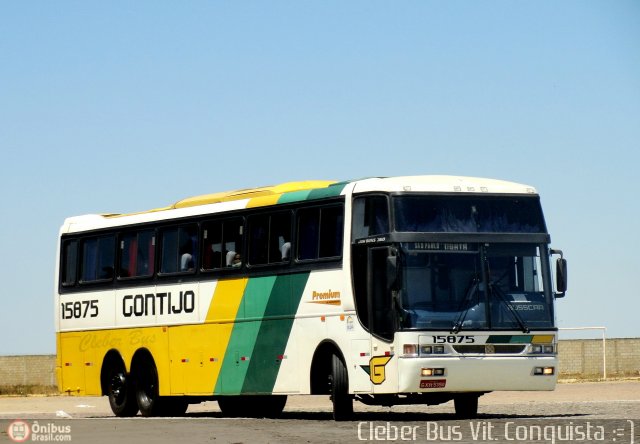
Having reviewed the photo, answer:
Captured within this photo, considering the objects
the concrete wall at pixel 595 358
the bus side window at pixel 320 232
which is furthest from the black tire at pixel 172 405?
the concrete wall at pixel 595 358

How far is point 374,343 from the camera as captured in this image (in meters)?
24.3

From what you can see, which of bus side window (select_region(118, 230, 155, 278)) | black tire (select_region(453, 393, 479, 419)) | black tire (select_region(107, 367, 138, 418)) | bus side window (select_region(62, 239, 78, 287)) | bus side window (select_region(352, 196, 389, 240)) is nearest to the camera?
bus side window (select_region(352, 196, 389, 240))

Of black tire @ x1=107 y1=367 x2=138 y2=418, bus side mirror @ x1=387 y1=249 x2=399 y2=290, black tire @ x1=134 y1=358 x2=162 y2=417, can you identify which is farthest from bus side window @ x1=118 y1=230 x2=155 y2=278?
bus side mirror @ x1=387 y1=249 x2=399 y2=290

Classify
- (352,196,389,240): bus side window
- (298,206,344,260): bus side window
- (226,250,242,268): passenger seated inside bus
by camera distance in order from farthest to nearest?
(226,250,242,268): passenger seated inside bus < (298,206,344,260): bus side window < (352,196,389,240): bus side window

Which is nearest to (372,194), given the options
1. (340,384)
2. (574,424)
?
(340,384)

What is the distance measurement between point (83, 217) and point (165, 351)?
15.0ft

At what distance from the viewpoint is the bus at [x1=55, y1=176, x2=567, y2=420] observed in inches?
944

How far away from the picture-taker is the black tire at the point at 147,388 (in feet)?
100

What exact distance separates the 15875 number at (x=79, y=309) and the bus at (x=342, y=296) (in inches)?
40.8

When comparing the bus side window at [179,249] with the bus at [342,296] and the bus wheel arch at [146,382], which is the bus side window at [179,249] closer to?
the bus at [342,296]

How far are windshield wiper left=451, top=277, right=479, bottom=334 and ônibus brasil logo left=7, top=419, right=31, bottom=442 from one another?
6391mm

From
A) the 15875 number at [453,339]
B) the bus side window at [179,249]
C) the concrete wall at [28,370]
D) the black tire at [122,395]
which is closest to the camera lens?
the 15875 number at [453,339]

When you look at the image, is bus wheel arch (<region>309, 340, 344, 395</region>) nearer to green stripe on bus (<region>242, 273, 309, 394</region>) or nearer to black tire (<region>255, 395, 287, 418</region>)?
green stripe on bus (<region>242, 273, 309, 394</region>)

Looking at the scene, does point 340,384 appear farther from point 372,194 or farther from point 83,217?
point 83,217
